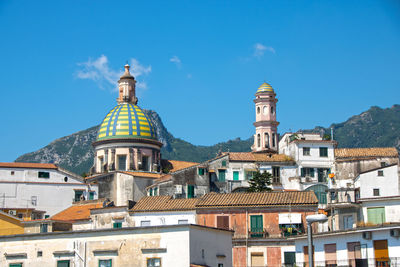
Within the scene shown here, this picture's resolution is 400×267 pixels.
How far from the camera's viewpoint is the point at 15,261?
45125mm

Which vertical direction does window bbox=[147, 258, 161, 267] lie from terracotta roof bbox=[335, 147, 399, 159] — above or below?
below

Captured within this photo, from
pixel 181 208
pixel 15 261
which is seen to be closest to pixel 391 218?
pixel 181 208

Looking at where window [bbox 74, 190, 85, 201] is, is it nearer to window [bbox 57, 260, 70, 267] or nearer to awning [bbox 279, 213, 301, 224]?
awning [bbox 279, 213, 301, 224]

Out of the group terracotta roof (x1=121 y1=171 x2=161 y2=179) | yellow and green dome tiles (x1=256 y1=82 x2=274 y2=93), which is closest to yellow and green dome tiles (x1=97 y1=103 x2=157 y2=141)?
terracotta roof (x1=121 y1=171 x2=161 y2=179)

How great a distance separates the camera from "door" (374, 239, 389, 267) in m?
40.0

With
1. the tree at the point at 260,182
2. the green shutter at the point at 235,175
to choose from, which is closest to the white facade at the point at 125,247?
the tree at the point at 260,182

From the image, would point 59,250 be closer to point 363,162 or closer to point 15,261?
point 15,261

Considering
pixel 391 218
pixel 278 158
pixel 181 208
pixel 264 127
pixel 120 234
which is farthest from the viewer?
pixel 264 127

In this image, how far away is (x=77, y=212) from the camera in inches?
2687

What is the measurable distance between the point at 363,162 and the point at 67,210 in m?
29.4

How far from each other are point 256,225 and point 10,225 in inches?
757

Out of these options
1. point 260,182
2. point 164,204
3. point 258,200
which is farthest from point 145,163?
point 258,200

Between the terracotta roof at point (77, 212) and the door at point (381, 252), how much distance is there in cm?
2983

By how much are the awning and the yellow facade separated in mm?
19994
